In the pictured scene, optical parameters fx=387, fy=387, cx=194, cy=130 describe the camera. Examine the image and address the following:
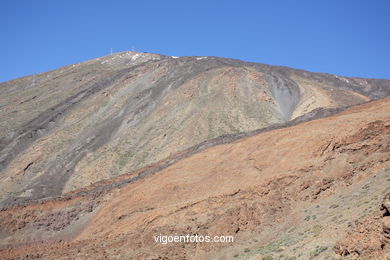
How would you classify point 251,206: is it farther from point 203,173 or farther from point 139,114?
point 139,114

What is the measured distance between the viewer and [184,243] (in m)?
17.5

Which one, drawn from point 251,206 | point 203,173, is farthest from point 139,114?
point 251,206

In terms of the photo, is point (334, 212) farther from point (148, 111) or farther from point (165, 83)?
point (165, 83)

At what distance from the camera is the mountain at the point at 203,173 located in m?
15.7

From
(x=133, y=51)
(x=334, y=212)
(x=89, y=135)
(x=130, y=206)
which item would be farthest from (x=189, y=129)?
(x=133, y=51)

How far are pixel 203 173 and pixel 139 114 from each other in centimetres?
3122

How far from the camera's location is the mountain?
15695 millimetres

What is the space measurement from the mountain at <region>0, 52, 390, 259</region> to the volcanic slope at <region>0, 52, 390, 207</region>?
0.79ft

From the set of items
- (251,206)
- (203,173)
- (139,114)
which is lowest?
(251,206)

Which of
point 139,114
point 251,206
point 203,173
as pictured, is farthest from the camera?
point 139,114

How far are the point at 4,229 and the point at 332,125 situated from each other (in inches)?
854

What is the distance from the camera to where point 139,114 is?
176 ft

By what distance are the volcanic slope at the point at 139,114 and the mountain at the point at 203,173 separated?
0.79ft

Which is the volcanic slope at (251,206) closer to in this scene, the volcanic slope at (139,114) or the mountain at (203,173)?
the mountain at (203,173)
